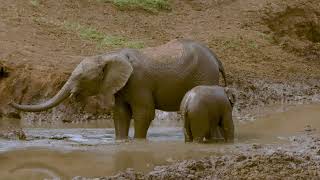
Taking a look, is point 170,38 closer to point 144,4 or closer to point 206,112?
point 144,4

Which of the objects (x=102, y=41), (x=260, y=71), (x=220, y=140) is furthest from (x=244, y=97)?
(x=220, y=140)

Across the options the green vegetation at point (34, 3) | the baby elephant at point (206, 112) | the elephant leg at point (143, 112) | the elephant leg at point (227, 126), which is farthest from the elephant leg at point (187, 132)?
the green vegetation at point (34, 3)

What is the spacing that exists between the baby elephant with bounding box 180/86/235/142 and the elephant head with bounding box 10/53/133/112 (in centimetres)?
89

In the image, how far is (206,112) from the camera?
28.8 ft

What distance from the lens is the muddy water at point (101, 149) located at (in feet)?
22.7

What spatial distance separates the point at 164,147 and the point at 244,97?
18.1ft

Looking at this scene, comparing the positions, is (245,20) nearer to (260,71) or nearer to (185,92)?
(260,71)

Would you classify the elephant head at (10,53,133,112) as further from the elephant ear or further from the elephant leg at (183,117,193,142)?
the elephant leg at (183,117,193,142)

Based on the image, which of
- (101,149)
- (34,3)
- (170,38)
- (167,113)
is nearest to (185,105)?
(101,149)

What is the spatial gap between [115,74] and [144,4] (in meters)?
9.90

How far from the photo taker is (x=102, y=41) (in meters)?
15.4

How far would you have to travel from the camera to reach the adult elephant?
A: 30.6ft

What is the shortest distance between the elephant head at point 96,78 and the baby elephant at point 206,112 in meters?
0.89

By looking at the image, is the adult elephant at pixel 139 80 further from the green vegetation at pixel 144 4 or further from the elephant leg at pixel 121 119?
the green vegetation at pixel 144 4
